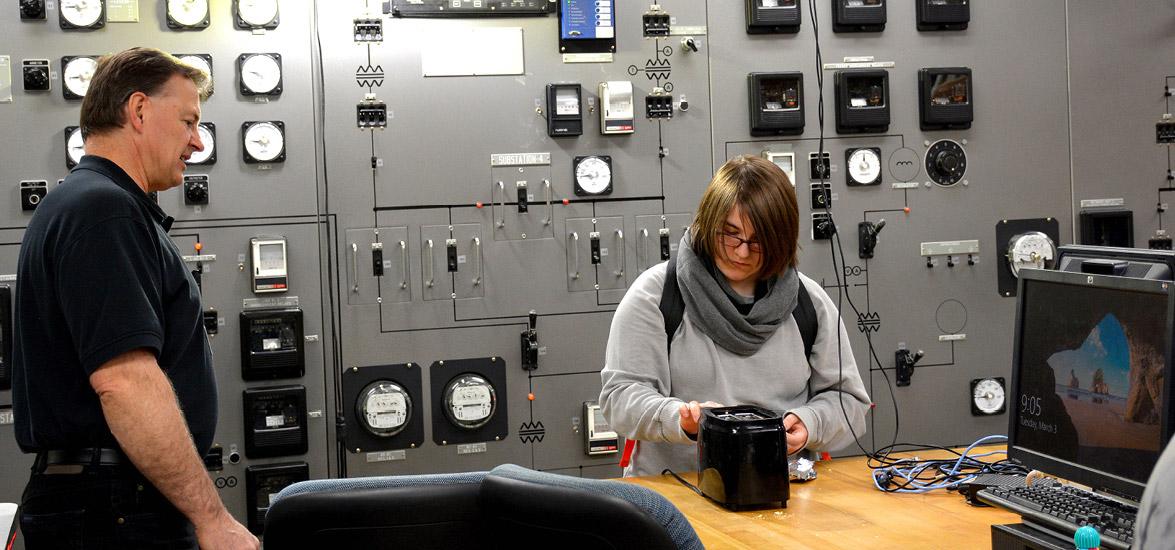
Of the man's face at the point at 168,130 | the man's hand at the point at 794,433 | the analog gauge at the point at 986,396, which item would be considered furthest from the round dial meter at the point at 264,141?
the analog gauge at the point at 986,396

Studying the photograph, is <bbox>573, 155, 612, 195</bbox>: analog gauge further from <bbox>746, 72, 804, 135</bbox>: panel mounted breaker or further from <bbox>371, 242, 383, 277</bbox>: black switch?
<bbox>371, 242, 383, 277</bbox>: black switch

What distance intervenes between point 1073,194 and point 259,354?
3.73 m

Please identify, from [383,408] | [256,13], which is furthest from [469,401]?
[256,13]

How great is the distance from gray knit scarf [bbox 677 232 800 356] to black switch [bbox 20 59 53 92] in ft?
9.41

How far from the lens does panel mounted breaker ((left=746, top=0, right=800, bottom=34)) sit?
465 cm

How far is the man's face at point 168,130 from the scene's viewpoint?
2.37 meters

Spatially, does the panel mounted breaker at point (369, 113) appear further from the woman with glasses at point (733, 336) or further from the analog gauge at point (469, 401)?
the woman with glasses at point (733, 336)

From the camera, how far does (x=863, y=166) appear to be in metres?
4.80

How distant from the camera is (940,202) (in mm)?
4887

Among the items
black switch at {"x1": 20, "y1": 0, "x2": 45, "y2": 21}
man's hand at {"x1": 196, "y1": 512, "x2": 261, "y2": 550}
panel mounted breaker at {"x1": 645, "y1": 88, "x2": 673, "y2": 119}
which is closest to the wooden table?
man's hand at {"x1": 196, "y1": 512, "x2": 261, "y2": 550}

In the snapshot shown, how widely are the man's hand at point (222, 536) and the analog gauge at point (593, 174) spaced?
255cm

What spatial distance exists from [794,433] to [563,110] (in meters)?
2.32

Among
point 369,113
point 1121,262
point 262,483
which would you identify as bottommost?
point 262,483

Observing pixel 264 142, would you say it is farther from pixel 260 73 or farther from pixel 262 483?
pixel 262 483
